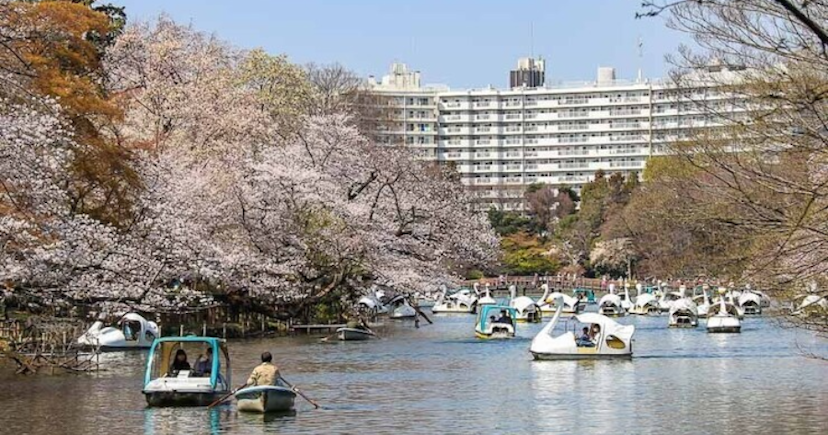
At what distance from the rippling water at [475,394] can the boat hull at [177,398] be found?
23 cm

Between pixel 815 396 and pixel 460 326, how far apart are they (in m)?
28.2

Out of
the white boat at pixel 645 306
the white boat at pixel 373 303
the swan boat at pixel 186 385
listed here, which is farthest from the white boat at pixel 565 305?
the swan boat at pixel 186 385

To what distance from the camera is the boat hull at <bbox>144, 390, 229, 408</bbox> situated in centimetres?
2331

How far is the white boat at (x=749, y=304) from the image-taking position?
5884cm

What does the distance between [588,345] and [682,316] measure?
1683 centimetres

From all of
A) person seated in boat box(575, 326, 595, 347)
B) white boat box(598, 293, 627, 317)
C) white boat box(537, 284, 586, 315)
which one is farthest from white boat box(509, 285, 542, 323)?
person seated in boat box(575, 326, 595, 347)

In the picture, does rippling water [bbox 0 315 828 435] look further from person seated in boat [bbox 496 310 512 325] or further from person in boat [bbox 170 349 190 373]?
person seated in boat [bbox 496 310 512 325]

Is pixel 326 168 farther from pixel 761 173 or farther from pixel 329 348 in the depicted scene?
pixel 761 173

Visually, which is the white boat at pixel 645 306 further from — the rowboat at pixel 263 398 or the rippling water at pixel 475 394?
the rowboat at pixel 263 398

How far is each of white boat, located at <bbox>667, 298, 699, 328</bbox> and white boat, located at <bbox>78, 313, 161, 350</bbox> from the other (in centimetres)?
2187

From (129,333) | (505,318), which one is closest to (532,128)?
(505,318)

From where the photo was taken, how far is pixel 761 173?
602 inches

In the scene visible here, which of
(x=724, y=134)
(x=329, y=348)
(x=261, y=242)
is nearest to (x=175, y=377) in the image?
(x=724, y=134)

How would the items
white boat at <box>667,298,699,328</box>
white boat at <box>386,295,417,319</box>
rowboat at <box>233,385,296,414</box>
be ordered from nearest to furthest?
rowboat at <box>233,385,296,414</box> → white boat at <box>667,298,699,328</box> → white boat at <box>386,295,417,319</box>
